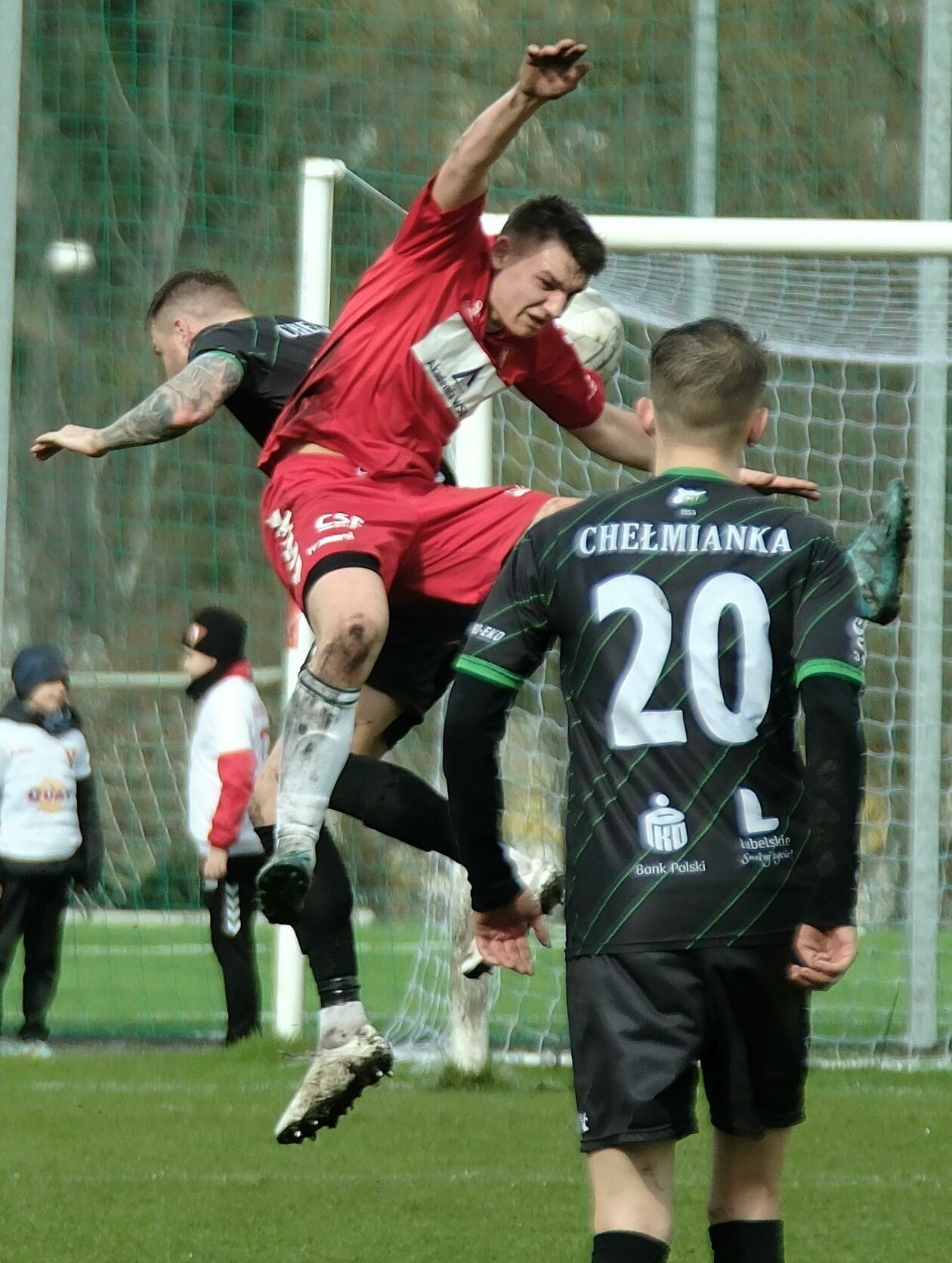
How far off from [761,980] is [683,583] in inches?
25.9

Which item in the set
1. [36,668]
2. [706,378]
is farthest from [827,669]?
[36,668]

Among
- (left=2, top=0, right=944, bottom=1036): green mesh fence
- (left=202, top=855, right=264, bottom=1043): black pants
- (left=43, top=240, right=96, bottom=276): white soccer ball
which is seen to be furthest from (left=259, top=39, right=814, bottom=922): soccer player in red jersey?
(left=43, top=240, right=96, bottom=276): white soccer ball

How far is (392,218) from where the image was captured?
14523mm

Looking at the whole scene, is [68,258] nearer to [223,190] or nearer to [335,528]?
[223,190]

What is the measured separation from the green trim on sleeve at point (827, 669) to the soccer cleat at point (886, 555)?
1488 mm

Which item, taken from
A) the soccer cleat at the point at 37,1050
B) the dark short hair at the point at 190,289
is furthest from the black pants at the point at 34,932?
the dark short hair at the point at 190,289

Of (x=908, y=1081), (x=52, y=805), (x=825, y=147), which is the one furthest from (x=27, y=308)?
(x=908, y=1081)

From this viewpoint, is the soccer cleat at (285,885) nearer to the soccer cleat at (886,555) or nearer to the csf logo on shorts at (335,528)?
the csf logo on shorts at (335,528)

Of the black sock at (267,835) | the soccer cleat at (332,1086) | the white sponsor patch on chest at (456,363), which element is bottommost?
the soccer cleat at (332,1086)

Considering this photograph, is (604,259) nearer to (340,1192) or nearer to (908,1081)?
(340,1192)

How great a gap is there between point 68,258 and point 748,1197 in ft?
51.3

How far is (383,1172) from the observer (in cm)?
647

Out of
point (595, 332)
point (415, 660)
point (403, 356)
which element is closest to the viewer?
point (403, 356)

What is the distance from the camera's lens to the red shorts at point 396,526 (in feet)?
15.7
